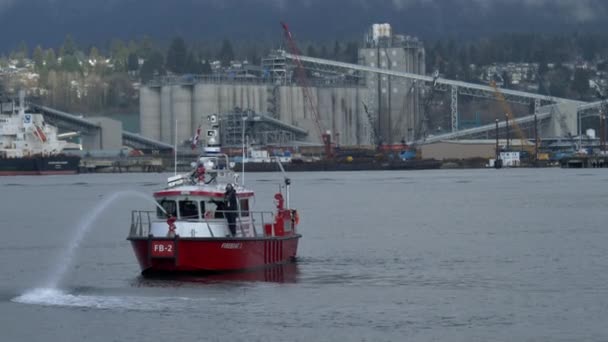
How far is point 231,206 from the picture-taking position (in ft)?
129

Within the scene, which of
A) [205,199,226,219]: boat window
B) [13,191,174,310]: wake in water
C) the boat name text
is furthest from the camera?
[205,199,226,219]: boat window

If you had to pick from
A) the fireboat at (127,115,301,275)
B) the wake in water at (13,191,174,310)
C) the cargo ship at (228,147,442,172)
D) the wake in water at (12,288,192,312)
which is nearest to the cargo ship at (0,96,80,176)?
the cargo ship at (228,147,442,172)

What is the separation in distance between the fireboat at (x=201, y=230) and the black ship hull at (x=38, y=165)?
125480 mm

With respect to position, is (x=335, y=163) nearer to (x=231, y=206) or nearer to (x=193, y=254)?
(x=231, y=206)

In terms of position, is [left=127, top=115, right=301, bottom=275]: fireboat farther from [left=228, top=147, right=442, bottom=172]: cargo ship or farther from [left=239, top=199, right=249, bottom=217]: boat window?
[left=228, top=147, right=442, bottom=172]: cargo ship

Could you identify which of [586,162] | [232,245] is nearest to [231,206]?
[232,245]

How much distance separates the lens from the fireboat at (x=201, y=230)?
3828cm

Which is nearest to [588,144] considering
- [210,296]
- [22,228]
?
[22,228]

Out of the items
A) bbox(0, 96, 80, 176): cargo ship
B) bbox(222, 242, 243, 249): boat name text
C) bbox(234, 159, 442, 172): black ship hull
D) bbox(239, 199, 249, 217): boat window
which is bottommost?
bbox(222, 242, 243, 249): boat name text

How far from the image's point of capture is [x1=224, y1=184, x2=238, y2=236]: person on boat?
1551 inches

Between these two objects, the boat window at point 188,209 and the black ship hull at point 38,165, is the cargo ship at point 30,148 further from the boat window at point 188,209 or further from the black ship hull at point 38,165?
the boat window at point 188,209

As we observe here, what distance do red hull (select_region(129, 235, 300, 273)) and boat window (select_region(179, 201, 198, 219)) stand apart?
3.50ft

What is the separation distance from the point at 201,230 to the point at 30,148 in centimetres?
13402

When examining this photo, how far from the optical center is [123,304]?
3638cm
